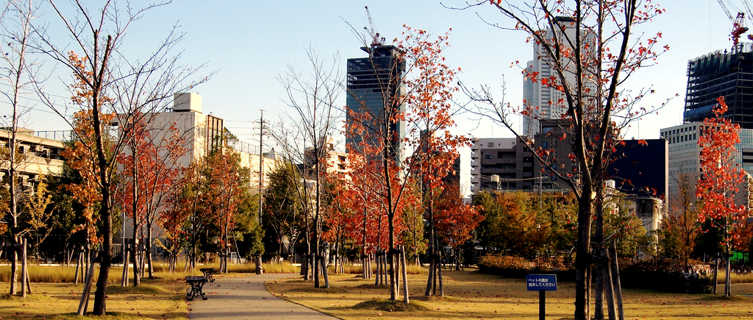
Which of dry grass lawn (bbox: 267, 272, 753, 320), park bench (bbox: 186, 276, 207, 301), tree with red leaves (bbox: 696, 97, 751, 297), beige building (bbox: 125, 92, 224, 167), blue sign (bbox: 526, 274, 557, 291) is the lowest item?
dry grass lawn (bbox: 267, 272, 753, 320)

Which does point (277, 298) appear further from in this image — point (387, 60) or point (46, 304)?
point (387, 60)

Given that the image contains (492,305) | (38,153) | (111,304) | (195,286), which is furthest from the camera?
(38,153)

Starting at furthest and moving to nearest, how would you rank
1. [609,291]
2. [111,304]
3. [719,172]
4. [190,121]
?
[190,121]
[719,172]
[111,304]
[609,291]

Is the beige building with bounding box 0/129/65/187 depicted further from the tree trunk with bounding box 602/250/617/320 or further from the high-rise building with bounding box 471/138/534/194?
the high-rise building with bounding box 471/138/534/194

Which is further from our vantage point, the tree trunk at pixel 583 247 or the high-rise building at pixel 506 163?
the high-rise building at pixel 506 163

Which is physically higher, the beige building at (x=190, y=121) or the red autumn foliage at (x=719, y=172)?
the beige building at (x=190, y=121)

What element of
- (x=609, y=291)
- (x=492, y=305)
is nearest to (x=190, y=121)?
(x=492, y=305)

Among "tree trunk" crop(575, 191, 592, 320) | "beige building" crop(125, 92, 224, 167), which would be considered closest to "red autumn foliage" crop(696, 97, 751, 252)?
"tree trunk" crop(575, 191, 592, 320)

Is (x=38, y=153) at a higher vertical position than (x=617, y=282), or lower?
higher

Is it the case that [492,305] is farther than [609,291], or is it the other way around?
[492,305]

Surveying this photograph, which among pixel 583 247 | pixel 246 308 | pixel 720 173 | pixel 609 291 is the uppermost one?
pixel 720 173

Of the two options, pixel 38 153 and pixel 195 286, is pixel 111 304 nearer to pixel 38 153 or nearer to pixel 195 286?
pixel 195 286

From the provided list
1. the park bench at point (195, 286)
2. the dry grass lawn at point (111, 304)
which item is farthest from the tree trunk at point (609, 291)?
the park bench at point (195, 286)

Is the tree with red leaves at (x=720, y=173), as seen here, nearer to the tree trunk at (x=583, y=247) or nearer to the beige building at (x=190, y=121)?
the tree trunk at (x=583, y=247)
